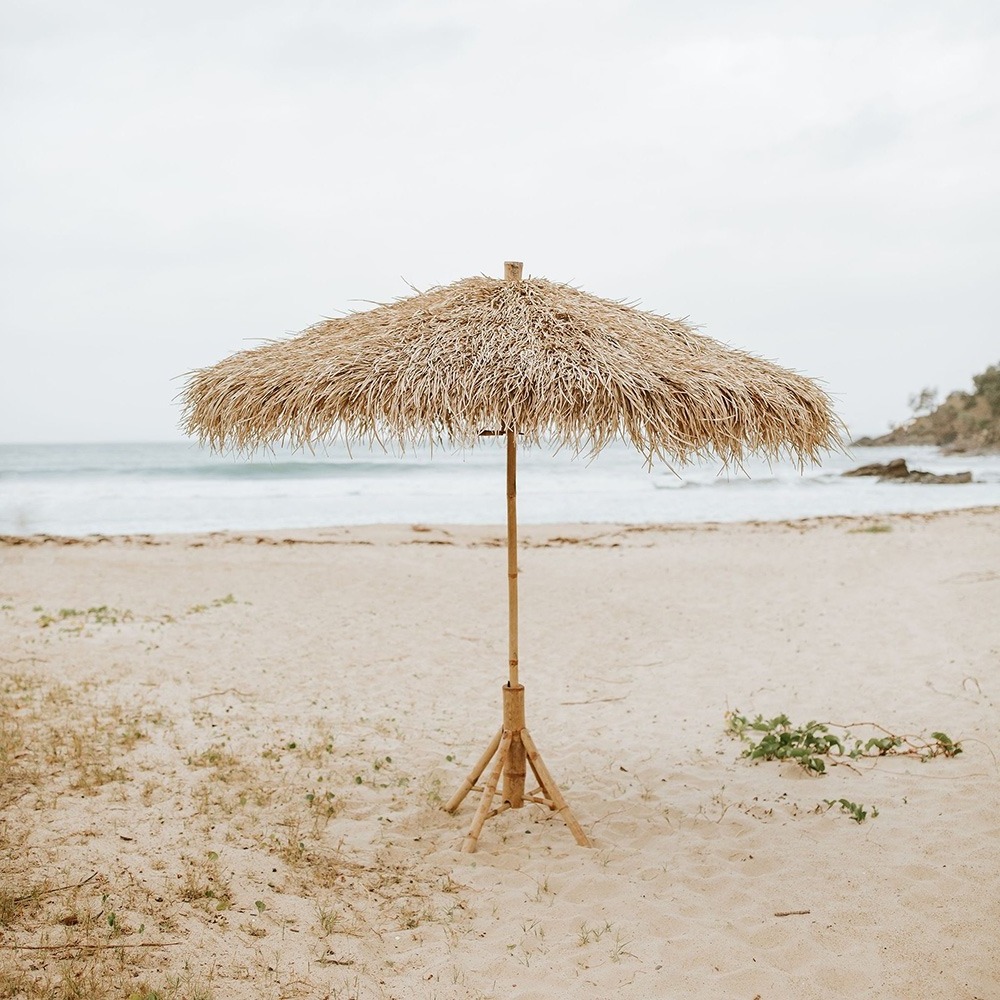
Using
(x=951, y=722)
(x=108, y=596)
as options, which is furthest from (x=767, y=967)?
(x=108, y=596)

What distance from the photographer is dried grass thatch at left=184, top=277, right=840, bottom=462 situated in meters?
3.03

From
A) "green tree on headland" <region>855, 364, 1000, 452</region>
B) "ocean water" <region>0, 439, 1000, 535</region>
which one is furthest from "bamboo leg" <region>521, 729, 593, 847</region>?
Answer: "green tree on headland" <region>855, 364, 1000, 452</region>

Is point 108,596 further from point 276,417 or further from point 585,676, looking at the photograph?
point 276,417

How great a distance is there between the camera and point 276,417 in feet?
10.9

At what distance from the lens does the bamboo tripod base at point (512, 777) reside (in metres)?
3.70

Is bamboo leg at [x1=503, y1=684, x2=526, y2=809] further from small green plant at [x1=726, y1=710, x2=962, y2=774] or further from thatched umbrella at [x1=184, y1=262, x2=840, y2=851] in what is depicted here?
small green plant at [x1=726, y1=710, x2=962, y2=774]

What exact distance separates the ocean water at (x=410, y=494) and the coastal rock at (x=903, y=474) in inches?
26.2

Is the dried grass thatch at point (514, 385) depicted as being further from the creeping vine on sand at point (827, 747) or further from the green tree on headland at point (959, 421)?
the green tree on headland at point (959, 421)

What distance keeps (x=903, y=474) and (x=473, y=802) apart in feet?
94.9

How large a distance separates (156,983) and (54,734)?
2402mm

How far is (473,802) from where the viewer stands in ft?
14.0

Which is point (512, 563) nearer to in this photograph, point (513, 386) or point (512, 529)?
point (512, 529)

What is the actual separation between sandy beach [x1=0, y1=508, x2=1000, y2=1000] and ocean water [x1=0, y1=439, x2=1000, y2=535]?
5907mm

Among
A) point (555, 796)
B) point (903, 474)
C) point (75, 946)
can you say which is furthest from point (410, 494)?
point (75, 946)
